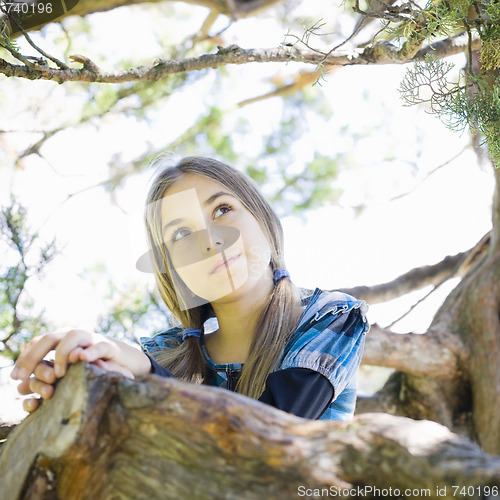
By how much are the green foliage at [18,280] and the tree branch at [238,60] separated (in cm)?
93

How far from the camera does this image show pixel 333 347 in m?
1.25

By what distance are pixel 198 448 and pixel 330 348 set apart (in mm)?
546

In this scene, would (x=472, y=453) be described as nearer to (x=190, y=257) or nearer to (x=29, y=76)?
(x=190, y=257)

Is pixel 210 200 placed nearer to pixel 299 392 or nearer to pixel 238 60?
pixel 238 60

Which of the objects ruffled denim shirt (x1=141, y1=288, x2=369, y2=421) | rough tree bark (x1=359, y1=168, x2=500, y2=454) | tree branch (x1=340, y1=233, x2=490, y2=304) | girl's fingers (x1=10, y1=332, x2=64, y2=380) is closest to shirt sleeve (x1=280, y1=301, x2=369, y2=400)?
ruffled denim shirt (x1=141, y1=288, x2=369, y2=421)

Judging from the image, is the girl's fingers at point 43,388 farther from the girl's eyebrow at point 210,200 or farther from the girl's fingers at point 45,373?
the girl's eyebrow at point 210,200

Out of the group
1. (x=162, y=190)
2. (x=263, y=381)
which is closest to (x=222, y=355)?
(x=263, y=381)

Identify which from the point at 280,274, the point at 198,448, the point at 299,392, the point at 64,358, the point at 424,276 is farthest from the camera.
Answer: the point at 424,276

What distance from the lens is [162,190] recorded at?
5.42 ft

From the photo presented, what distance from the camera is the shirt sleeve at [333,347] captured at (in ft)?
3.94

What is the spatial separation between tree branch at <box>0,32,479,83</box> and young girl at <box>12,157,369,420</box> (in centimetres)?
27

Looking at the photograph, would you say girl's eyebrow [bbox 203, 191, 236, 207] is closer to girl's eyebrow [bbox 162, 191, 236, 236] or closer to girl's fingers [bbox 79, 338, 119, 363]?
girl's eyebrow [bbox 162, 191, 236, 236]

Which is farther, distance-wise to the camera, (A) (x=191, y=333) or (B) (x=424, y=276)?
(B) (x=424, y=276)

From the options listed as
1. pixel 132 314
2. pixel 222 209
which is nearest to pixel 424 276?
pixel 132 314
